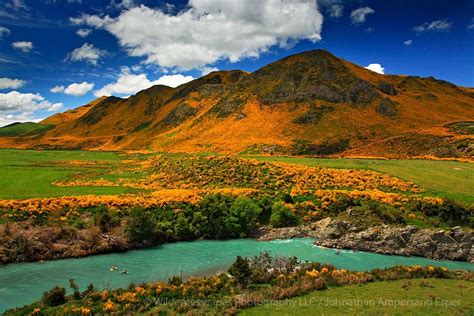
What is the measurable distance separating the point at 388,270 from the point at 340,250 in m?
12.7

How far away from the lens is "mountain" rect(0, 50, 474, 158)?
418ft

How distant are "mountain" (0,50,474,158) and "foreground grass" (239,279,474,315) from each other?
86450 millimetres

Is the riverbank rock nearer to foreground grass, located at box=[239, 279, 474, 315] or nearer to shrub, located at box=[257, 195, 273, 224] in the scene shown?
shrub, located at box=[257, 195, 273, 224]

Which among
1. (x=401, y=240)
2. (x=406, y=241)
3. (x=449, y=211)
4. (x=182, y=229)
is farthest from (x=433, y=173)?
(x=182, y=229)

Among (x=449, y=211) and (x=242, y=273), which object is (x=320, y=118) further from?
(x=242, y=273)

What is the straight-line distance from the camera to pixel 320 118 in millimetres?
150750

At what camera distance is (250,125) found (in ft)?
514

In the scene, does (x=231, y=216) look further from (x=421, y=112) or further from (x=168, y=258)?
(x=421, y=112)

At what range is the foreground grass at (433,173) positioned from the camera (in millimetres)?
64062

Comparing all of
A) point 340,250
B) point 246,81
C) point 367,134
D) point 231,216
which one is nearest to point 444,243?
point 340,250

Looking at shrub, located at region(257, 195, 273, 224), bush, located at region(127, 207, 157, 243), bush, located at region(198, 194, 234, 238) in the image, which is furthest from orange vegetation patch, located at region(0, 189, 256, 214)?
bush, located at region(127, 207, 157, 243)

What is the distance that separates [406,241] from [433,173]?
31.3 meters

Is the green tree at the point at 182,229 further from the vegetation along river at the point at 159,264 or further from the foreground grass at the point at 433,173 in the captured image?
the foreground grass at the point at 433,173

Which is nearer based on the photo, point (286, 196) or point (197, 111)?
point (286, 196)
